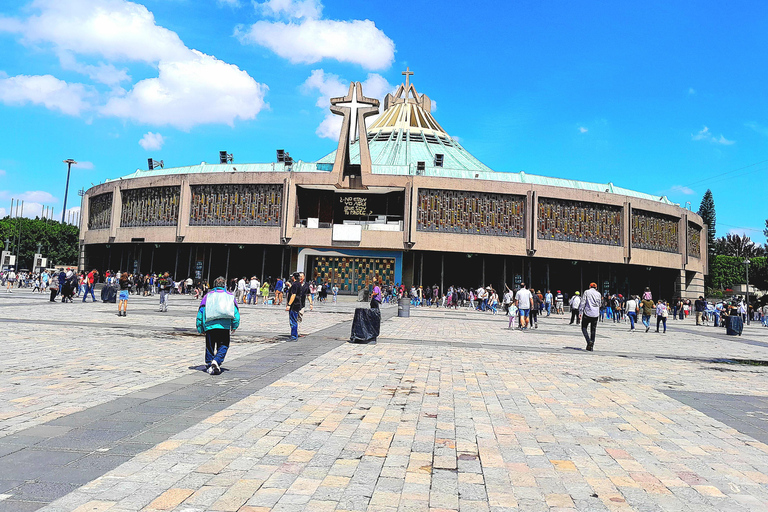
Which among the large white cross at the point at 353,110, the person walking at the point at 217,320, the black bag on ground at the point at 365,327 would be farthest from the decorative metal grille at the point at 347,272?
the person walking at the point at 217,320

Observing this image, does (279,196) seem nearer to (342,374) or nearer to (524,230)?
(524,230)

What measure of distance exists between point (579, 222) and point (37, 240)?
221 feet

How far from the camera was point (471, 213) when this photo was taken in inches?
1516

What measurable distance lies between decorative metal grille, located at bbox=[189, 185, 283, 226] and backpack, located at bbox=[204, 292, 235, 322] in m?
32.1

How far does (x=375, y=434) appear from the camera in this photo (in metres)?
4.55

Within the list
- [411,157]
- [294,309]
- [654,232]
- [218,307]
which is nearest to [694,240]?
[654,232]

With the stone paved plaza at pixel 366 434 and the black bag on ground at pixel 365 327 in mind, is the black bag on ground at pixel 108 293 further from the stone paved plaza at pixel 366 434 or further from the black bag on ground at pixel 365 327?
the black bag on ground at pixel 365 327

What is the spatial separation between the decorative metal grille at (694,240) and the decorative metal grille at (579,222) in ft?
34.2

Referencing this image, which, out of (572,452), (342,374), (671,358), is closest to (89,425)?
(342,374)

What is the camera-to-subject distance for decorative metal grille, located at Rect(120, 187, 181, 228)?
134 feet

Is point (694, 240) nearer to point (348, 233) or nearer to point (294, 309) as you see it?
point (348, 233)

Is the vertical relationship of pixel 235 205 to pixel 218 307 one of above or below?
above

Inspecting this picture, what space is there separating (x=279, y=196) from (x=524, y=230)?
18.9 meters

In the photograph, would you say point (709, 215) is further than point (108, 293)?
Yes
